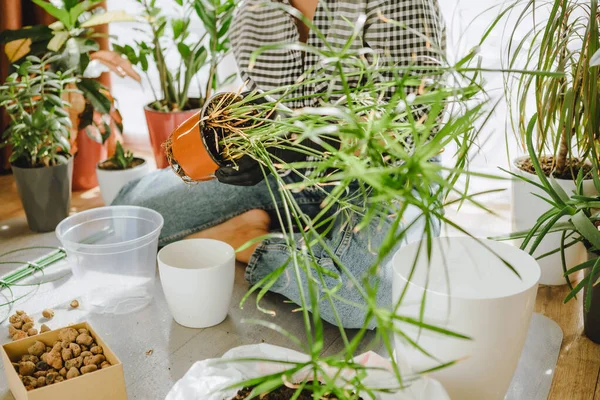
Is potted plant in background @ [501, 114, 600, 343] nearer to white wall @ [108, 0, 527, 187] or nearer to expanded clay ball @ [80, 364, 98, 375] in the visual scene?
white wall @ [108, 0, 527, 187]

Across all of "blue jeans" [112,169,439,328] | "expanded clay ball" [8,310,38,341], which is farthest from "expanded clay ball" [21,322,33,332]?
"blue jeans" [112,169,439,328]

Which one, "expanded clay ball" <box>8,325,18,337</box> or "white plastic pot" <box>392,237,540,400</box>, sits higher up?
"white plastic pot" <box>392,237,540,400</box>

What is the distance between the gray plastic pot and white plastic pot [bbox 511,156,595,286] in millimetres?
1151

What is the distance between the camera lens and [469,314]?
70 cm

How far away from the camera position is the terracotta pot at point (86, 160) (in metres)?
1.96

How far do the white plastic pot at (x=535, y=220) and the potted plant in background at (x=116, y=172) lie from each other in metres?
1.01

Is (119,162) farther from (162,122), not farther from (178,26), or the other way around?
(178,26)

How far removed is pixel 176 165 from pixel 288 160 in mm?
224

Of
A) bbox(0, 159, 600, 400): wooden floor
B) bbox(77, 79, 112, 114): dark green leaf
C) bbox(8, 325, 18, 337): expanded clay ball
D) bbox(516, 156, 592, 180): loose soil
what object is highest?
bbox(77, 79, 112, 114): dark green leaf

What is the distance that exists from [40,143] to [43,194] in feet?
0.45

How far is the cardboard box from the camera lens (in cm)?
88

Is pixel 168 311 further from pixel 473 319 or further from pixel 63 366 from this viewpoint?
pixel 473 319

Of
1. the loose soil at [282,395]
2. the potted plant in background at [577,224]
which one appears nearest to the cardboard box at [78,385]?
the loose soil at [282,395]

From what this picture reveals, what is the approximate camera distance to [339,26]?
4.54ft
